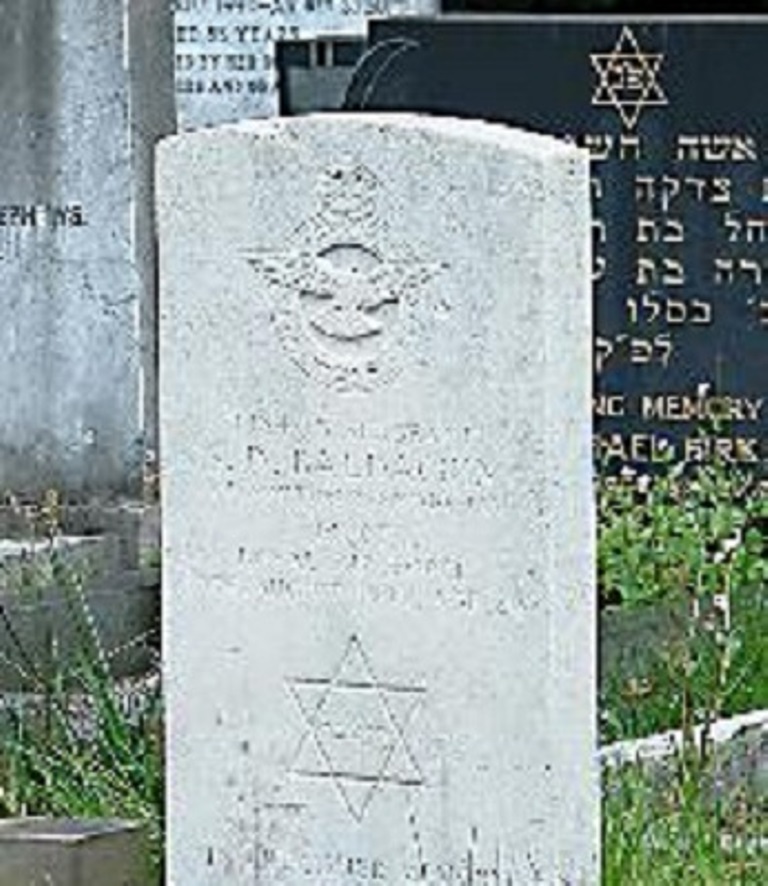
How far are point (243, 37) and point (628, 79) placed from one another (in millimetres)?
2535

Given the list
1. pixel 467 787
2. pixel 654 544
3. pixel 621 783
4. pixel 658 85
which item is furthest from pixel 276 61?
pixel 467 787

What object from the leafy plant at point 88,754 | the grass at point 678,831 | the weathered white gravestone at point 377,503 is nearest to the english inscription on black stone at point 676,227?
the leafy plant at point 88,754

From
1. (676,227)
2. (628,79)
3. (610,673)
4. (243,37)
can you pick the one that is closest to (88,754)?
(610,673)

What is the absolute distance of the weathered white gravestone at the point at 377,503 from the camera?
22.3ft

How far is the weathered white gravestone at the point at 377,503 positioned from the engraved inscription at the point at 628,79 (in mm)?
4659

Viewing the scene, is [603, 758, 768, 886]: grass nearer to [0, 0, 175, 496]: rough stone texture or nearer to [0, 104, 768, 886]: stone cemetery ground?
[0, 104, 768, 886]: stone cemetery ground

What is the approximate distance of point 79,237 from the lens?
36.6 ft

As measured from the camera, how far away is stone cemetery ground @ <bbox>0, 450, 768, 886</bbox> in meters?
7.51

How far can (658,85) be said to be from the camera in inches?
462


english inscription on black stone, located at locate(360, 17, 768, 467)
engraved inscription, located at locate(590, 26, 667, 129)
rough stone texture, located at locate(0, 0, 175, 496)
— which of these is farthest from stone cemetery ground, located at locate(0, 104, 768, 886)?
engraved inscription, located at locate(590, 26, 667, 129)

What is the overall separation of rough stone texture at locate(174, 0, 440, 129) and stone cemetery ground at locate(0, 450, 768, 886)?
3.62 meters

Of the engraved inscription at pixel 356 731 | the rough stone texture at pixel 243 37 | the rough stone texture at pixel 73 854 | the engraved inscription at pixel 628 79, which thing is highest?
the rough stone texture at pixel 243 37

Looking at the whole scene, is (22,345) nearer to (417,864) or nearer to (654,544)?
(654,544)

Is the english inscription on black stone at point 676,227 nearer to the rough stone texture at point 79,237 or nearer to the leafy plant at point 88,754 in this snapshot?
the rough stone texture at point 79,237
